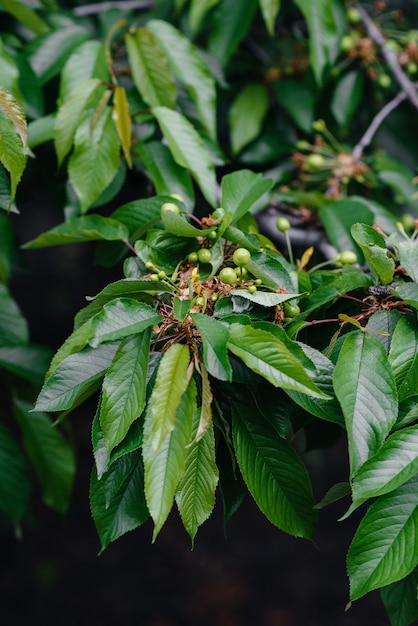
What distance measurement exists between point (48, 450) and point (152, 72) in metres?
0.97

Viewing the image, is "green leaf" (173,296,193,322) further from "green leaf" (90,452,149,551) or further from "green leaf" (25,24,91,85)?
"green leaf" (25,24,91,85)

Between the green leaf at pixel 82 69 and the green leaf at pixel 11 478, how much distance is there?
825 millimetres

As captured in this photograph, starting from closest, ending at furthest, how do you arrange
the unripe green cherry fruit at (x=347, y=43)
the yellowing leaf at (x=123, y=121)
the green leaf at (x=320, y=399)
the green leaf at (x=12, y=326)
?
1. the green leaf at (x=320, y=399)
2. the yellowing leaf at (x=123, y=121)
3. the green leaf at (x=12, y=326)
4. the unripe green cherry fruit at (x=347, y=43)

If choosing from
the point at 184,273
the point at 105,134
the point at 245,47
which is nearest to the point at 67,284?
the point at 245,47

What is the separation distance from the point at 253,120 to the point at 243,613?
2388 millimetres

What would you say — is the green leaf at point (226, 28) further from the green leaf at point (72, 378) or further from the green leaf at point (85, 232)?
the green leaf at point (72, 378)

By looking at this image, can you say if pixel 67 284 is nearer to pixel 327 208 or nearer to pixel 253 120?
pixel 253 120

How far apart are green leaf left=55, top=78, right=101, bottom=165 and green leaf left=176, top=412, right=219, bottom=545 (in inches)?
27.5

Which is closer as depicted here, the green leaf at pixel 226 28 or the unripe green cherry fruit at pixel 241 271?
the unripe green cherry fruit at pixel 241 271

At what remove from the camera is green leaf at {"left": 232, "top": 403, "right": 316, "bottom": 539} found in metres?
0.96

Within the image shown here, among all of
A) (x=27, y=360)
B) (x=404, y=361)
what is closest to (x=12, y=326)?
(x=27, y=360)

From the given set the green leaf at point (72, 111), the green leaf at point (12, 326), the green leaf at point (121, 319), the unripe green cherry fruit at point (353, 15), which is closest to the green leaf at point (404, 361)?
the green leaf at point (121, 319)

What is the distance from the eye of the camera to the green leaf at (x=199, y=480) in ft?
3.00

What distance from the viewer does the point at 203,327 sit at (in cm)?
85
